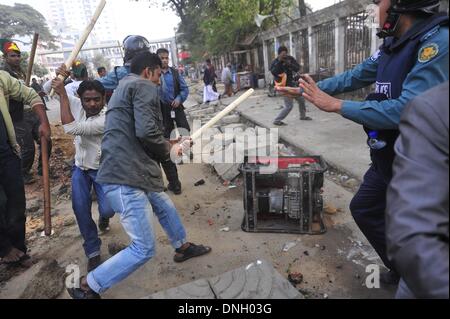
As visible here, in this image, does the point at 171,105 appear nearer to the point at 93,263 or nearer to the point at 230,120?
the point at 93,263

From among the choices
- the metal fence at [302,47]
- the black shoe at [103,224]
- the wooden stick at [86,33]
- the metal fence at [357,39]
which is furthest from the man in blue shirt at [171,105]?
the metal fence at [302,47]

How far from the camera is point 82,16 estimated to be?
13788cm

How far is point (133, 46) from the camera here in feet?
11.2

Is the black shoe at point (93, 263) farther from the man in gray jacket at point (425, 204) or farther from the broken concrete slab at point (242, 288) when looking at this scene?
the man in gray jacket at point (425, 204)

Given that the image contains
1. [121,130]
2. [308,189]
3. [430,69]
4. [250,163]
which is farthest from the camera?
[250,163]

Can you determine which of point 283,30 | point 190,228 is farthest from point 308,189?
point 283,30

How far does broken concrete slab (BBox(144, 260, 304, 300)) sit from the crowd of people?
1.59 feet

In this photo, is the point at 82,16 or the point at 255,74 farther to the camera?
the point at 82,16

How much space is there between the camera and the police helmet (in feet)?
11.1

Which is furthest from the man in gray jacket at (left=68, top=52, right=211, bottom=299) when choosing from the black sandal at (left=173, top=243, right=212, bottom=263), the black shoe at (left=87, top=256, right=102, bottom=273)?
the black sandal at (left=173, top=243, right=212, bottom=263)

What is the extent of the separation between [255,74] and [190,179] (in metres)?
13.4

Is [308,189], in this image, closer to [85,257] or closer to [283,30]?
[85,257]

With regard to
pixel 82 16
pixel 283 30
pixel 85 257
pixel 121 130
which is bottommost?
pixel 85 257
